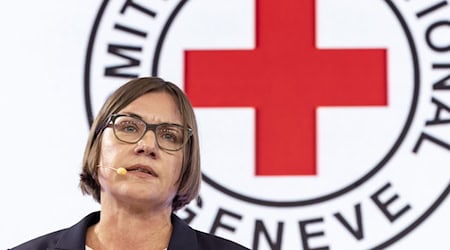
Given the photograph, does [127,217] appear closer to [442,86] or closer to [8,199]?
[8,199]

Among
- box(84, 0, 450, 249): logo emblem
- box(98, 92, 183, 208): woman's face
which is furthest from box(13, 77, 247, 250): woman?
box(84, 0, 450, 249): logo emblem

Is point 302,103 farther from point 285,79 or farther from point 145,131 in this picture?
point 145,131

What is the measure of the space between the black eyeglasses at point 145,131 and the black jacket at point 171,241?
0.16 m

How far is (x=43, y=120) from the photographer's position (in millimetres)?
2242

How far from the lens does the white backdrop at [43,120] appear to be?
87.6 inches

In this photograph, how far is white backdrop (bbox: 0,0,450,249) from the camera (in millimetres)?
2225

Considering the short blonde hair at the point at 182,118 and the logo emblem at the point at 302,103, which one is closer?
the short blonde hair at the point at 182,118

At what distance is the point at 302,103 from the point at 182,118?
727 mm

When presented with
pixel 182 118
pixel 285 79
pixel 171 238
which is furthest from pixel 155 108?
pixel 285 79

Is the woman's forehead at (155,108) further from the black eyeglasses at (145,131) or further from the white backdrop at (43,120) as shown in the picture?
the white backdrop at (43,120)

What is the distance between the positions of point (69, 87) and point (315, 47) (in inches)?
25.0

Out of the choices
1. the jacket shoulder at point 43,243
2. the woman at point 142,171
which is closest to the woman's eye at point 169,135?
the woman at point 142,171

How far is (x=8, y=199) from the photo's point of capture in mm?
2236

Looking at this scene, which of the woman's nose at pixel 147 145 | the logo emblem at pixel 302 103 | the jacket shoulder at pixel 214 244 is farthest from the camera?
the logo emblem at pixel 302 103
